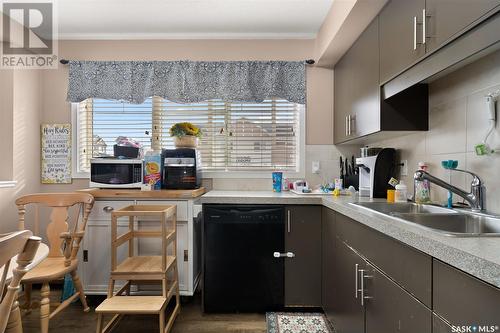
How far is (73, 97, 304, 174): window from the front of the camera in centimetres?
298

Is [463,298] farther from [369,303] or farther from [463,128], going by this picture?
[463,128]

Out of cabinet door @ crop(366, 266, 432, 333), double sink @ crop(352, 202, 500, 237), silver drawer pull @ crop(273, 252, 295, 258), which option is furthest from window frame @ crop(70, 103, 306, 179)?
cabinet door @ crop(366, 266, 432, 333)

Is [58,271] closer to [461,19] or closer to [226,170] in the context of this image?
[226,170]

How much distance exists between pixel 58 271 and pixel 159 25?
2.15 meters

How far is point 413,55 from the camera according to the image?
150cm

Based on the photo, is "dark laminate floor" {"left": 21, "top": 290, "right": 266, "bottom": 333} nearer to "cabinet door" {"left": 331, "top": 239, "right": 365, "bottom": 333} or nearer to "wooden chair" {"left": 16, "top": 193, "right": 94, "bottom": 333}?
"wooden chair" {"left": 16, "top": 193, "right": 94, "bottom": 333}

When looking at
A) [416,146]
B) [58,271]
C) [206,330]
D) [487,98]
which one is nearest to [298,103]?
[416,146]

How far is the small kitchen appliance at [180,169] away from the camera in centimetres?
256

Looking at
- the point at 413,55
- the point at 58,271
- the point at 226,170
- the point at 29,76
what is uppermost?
the point at 29,76

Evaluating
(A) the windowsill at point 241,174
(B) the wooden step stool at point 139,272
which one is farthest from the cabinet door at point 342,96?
(B) the wooden step stool at point 139,272

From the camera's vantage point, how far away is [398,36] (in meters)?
1.66

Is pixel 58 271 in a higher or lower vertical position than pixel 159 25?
lower

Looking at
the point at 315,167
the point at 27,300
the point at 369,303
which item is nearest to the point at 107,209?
the point at 27,300

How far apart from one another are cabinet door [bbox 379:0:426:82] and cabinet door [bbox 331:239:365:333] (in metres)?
1.04
